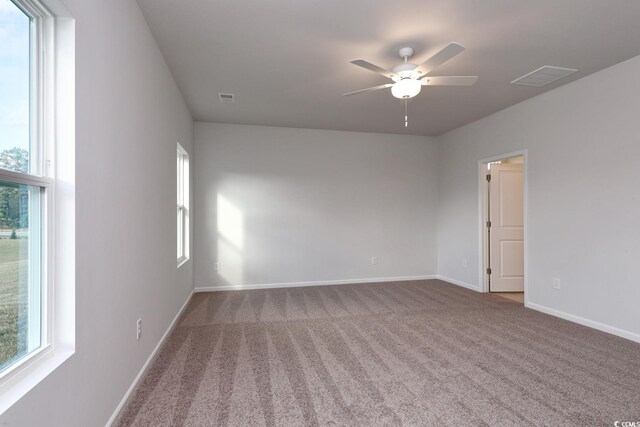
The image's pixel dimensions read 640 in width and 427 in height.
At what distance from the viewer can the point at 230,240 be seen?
484cm

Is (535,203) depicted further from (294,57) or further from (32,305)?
(32,305)

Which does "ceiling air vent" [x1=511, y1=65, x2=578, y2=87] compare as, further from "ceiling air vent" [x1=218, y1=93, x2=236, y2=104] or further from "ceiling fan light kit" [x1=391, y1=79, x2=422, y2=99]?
"ceiling air vent" [x1=218, y1=93, x2=236, y2=104]

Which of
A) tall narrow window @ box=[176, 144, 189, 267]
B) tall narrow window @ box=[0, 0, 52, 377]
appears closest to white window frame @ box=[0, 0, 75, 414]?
tall narrow window @ box=[0, 0, 52, 377]

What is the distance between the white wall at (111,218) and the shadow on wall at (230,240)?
6.76 feet

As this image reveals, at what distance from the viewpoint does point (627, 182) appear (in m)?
2.91

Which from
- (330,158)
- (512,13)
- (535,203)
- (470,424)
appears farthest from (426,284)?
(512,13)

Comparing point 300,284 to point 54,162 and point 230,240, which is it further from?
point 54,162

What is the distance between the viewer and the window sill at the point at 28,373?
0.99 metres

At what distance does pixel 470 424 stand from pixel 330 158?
13.6 ft

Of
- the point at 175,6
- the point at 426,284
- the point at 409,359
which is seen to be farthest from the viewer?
the point at 426,284

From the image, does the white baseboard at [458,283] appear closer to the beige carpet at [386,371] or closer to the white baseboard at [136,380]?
the beige carpet at [386,371]

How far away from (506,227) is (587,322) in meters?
1.76

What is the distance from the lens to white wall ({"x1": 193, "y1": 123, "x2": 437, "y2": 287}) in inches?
189

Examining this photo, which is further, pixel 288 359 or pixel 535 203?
pixel 535 203
